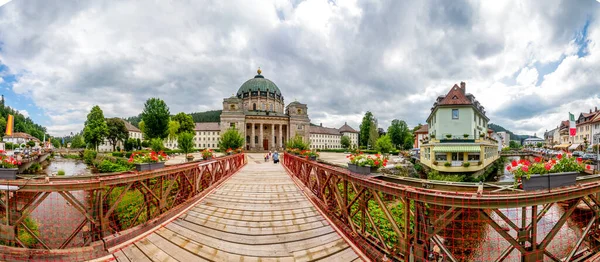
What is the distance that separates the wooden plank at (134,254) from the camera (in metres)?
3.15

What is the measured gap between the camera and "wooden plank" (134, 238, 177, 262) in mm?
3180

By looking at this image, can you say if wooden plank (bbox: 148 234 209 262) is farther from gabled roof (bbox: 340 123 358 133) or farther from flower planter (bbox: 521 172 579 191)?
gabled roof (bbox: 340 123 358 133)

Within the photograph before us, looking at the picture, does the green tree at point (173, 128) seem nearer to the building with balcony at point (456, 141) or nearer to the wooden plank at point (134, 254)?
the building with balcony at point (456, 141)

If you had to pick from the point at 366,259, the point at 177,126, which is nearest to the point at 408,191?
the point at 366,259

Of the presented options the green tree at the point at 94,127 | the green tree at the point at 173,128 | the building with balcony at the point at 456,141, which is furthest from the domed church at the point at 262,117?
the building with balcony at the point at 456,141

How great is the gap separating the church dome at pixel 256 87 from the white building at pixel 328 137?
66.3ft

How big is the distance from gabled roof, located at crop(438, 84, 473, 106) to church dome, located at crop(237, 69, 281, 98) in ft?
139

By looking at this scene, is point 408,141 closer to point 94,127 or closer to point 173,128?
point 173,128

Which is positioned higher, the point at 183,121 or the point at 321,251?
the point at 183,121

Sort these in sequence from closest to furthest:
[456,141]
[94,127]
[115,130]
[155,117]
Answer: [456,141] → [155,117] → [94,127] → [115,130]

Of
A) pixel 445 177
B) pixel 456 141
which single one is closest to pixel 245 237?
pixel 445 177

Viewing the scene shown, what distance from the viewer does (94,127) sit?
1432 inches

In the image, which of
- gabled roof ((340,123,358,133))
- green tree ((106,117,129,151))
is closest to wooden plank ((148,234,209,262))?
green tree ((106,117,129,151))

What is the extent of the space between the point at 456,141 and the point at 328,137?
2223 inches
